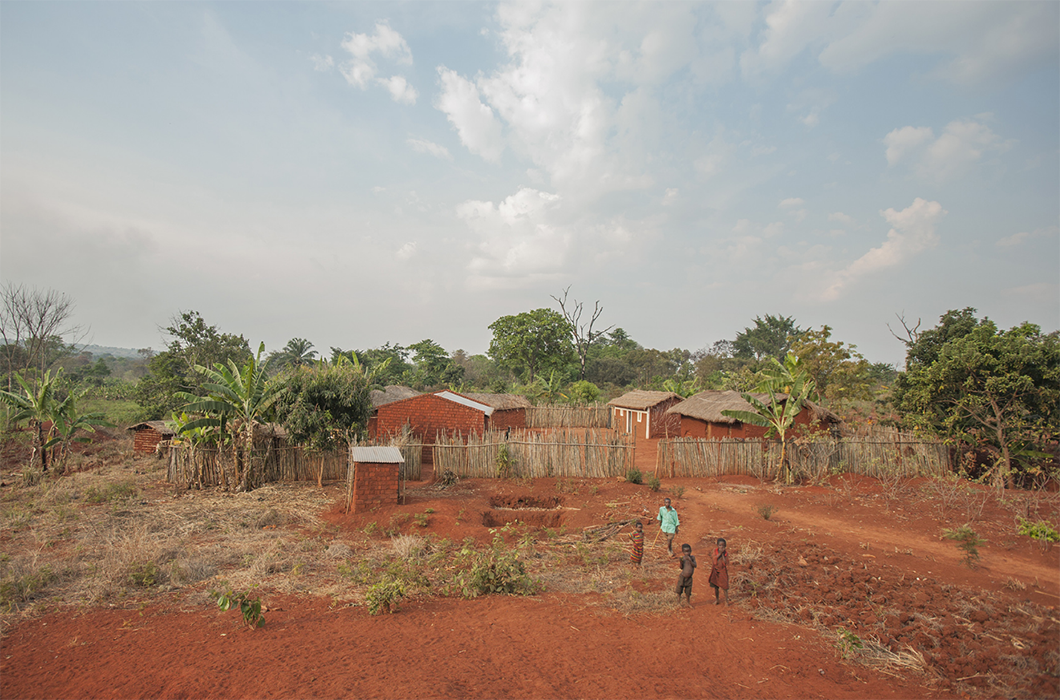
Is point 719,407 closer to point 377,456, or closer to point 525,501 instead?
point 525,501

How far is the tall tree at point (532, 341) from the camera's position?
130 feet

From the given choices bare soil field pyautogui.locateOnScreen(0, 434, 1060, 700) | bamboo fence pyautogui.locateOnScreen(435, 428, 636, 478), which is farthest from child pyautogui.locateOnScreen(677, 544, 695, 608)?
bamboo fence pyautogui.locateOnScreen(435, 428, 636, 478)

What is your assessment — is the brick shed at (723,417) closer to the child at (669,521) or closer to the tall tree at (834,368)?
the tall tree at (834,368)

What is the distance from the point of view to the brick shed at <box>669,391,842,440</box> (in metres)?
16.8

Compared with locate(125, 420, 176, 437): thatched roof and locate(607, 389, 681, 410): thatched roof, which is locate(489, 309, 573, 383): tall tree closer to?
locate(607, 389, 681, 410): thatched roof

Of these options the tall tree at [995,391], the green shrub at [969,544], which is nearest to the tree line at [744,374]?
the tall tree at [995,391]

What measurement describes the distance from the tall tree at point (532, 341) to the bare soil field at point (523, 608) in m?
29.9

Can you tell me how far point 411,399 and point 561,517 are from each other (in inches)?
369

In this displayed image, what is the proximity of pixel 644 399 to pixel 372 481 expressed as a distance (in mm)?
17591

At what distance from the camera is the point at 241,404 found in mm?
11898

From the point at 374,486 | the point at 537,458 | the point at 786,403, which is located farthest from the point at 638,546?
the point at 786,403

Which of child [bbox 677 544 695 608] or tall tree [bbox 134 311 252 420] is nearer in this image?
child [bbox 677 544 695 608]

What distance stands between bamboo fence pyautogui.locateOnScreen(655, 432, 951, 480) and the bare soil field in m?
3.07

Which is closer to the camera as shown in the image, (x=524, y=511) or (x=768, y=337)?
(x=524, y=511)
